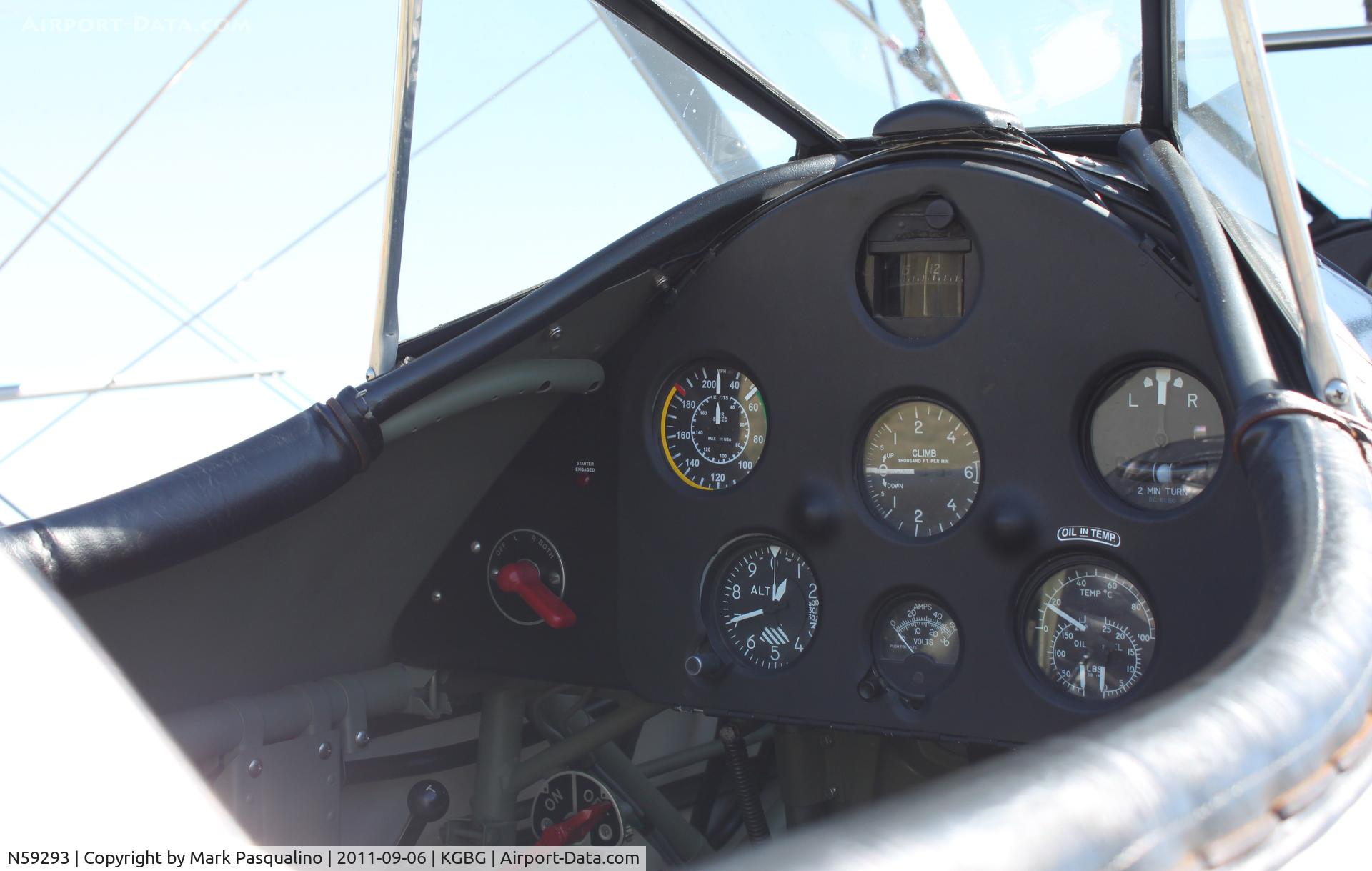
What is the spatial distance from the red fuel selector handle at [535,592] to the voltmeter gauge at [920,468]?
581 mm

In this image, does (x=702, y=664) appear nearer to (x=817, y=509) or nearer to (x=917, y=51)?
(x=817, y=509)

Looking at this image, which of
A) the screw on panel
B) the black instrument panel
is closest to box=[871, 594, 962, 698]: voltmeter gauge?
the black instrument panel

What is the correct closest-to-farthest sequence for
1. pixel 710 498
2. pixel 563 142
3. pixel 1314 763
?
pixel 1314 763, pixel 710 498, pixel 563 142

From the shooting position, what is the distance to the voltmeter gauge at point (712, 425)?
6.93 feet

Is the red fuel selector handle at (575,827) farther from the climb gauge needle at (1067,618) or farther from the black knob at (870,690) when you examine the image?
the climb gauge needle at (1067,618)

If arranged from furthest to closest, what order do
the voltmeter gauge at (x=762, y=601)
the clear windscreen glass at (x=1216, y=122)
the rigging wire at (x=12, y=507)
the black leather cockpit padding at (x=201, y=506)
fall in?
the rigging wire at (x=12, y=507), the voltmeter gauge at (x=762, y=601), the clear windscreen glass at (x=1216, y=122), the black leather cockpit padding at (x=201, y=506)

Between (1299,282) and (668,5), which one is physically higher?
(668,5)

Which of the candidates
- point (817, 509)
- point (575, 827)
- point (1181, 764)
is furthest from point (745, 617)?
point (1181, 764)

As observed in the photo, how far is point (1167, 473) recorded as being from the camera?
1.75 meters

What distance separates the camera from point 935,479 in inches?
77.3

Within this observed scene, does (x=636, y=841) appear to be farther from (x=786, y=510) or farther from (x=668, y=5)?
(x=668, y=5)

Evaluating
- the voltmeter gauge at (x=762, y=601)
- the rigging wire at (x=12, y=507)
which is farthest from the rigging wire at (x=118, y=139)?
the voltmeter gauge at (x=762, y=601)

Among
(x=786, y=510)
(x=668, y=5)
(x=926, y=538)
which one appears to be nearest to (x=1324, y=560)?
(x=926, y=538)

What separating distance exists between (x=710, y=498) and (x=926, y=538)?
396 mm
